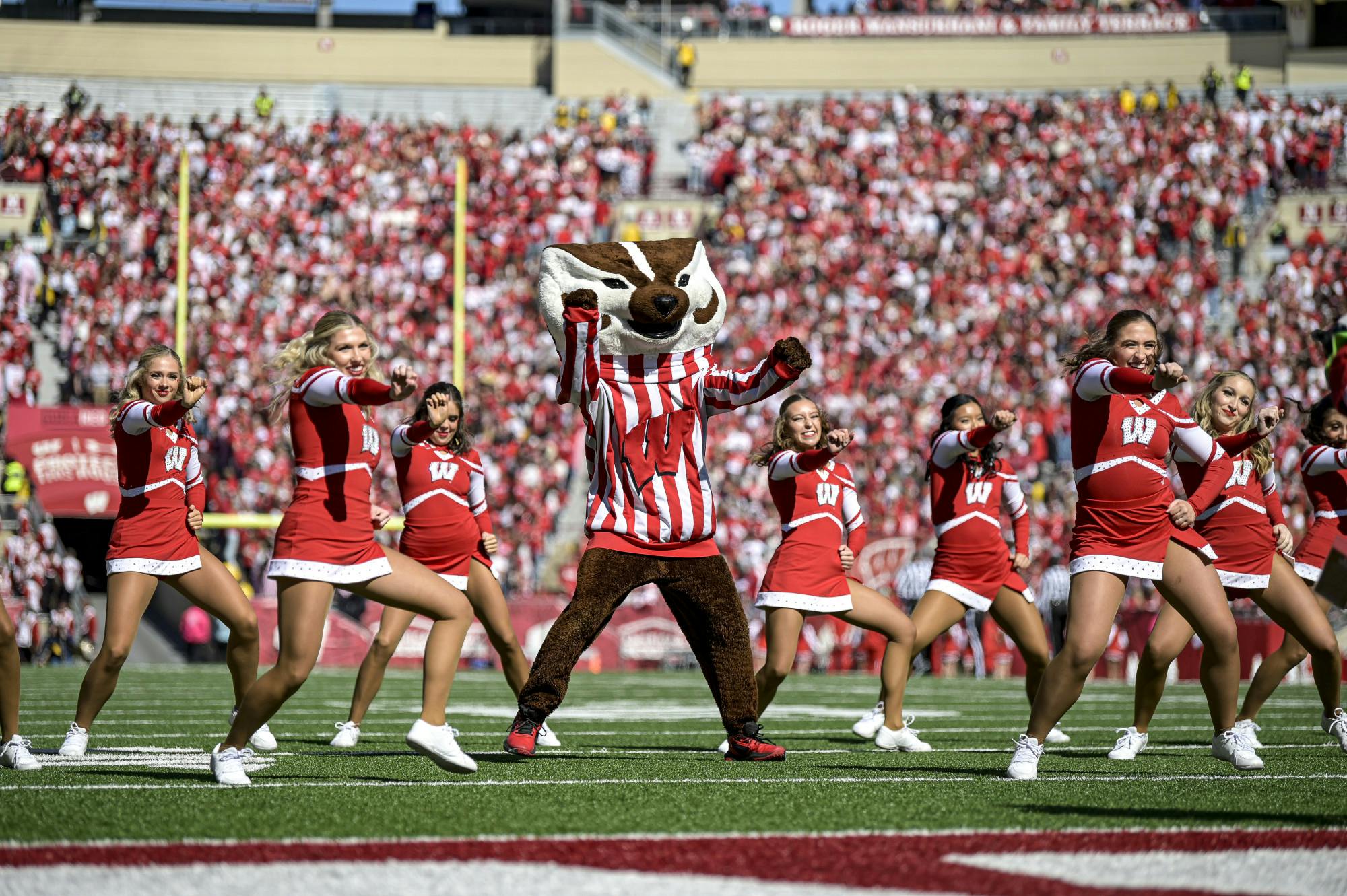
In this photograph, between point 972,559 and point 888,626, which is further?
point 972,559

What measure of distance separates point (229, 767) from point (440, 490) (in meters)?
2.93

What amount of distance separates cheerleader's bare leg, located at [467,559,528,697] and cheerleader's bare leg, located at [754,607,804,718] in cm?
118

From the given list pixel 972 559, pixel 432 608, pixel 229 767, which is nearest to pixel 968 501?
pixel 972 559

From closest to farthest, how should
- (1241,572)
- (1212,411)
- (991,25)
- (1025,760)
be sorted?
(1025,760), (1241,572), (1212,411), (991,25)

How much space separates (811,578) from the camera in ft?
26.8

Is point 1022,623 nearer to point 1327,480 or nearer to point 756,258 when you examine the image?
point 1327,480

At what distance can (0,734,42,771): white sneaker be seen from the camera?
20.6ft

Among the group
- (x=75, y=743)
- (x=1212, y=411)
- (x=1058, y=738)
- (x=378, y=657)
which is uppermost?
(x=1212, y=411)

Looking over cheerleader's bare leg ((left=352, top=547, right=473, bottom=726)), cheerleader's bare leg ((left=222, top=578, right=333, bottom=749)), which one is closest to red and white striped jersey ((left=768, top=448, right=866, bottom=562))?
cheerleader's bare leg ((left=352, top=547, right=473, bottom=726))

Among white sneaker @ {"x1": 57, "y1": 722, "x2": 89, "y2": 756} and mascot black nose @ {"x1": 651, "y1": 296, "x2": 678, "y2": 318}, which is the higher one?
mascot black nose @ {"x1": 651, "y1": 296, "x2": 678, "y2": 318}

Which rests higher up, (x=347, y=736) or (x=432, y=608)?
(x=432, y=608)

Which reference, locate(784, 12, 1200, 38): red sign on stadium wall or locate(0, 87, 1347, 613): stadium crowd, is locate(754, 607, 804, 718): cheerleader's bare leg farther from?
locate(784, 12, 1200, 38): red sign on stadium wall

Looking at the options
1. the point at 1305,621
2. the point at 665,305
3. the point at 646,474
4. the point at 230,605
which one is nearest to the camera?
the point at 646,474

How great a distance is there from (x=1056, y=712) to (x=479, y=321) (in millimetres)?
19446
